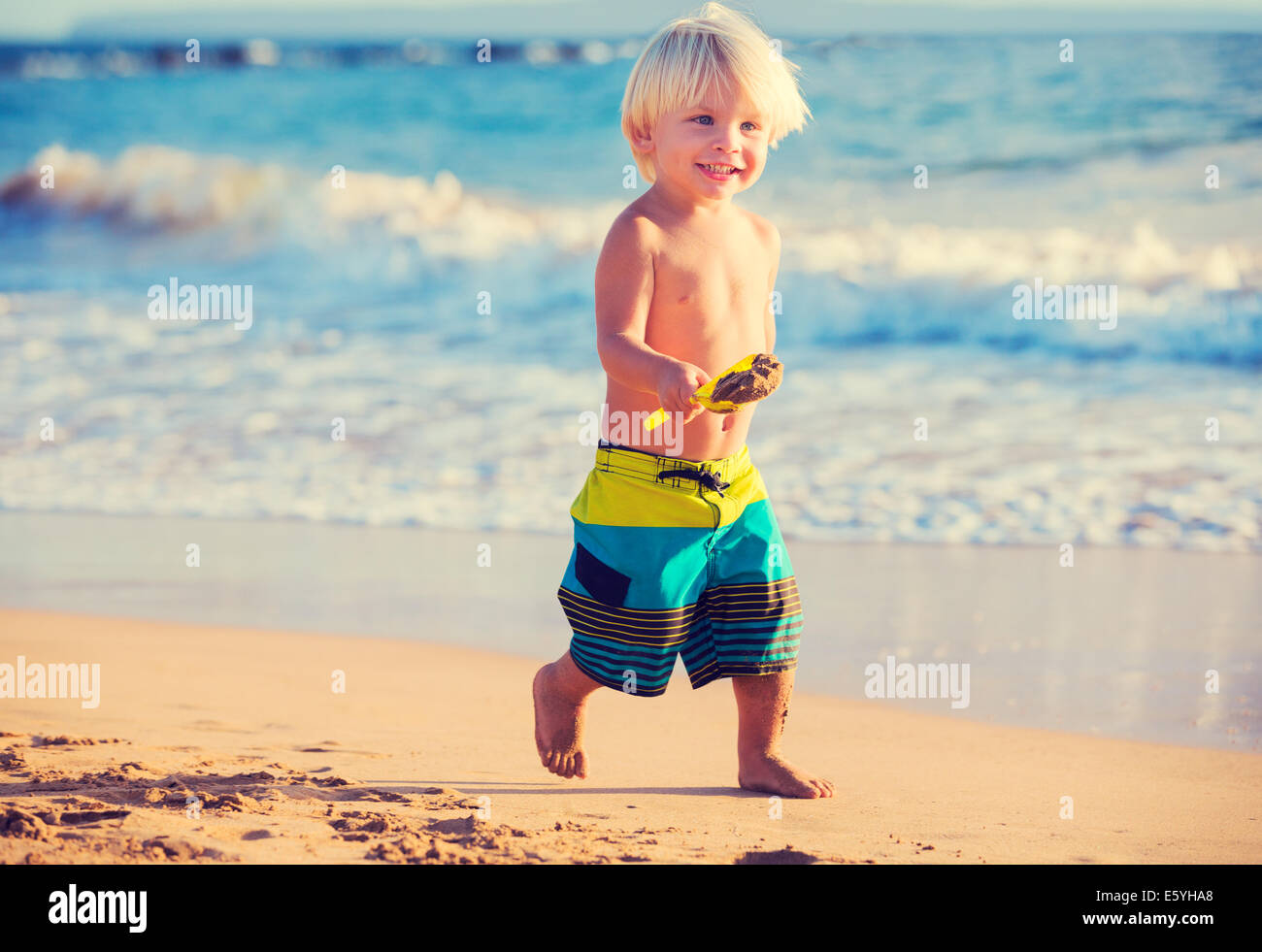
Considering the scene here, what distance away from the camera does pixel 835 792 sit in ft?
9.18

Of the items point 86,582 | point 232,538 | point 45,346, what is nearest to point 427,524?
point 232,538

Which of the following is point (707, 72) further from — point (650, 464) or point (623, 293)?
point (650, 464)

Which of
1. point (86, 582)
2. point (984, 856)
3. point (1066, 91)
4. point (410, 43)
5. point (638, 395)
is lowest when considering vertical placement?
point (984, 856)

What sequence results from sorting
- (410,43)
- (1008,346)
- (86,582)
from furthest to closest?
(410,43) → (1008,346) → (86,582)

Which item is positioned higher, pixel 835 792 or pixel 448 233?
pixel 448 233

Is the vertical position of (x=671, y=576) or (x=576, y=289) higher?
(x=576, y=289)

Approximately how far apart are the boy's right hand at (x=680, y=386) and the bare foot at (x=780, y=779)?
811 mm

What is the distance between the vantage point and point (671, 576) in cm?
262

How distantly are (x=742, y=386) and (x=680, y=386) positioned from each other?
0.39 ft

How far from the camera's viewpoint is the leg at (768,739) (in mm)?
2752

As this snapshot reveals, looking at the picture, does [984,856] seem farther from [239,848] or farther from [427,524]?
[427,524]

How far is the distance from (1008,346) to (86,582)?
20.3 feet

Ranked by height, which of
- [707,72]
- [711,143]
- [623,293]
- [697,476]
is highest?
[707,72]

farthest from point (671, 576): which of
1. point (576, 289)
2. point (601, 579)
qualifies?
point (576, 289)
